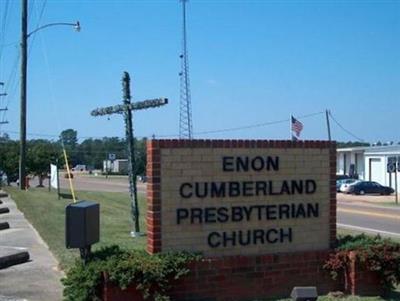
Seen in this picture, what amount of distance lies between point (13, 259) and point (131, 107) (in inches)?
174

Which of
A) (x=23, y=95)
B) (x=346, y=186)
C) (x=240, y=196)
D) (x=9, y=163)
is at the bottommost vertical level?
(x=346, y=186)

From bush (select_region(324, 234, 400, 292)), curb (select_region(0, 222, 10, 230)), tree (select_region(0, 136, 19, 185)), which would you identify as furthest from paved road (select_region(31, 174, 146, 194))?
bush (select_region(324, 234, 400, 292))

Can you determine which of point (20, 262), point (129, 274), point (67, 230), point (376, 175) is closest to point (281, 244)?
point (129, 274)

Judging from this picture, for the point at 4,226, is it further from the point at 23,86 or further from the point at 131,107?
the point at 23,86

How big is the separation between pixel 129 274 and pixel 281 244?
217 centimetres

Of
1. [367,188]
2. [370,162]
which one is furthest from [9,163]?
[370,162]

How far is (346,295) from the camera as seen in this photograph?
811 cm

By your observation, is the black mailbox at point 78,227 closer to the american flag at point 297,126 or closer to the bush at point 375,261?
the bush at point 375,261

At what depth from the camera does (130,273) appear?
697cm

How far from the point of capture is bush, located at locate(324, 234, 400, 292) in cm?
814

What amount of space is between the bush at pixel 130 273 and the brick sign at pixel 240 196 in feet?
0.93

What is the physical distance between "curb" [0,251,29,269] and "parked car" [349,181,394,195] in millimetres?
47121

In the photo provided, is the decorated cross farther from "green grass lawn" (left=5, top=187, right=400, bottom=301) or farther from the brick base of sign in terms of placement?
the brick base of sign

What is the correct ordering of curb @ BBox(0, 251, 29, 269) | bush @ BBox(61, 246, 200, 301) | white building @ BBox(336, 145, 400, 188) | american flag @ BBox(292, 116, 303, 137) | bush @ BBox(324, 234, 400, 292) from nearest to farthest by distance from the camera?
1. bush @ BBox(61, 246, 200, 301)
2. bush @ BBox(324, 234, 400, 292)
3. curb @ BBox(0, 251, 29, 269)
4. american flag @ BBox(292, 116, 303, 137)
5. white building @ BBox(336, 145, 400, 188)
